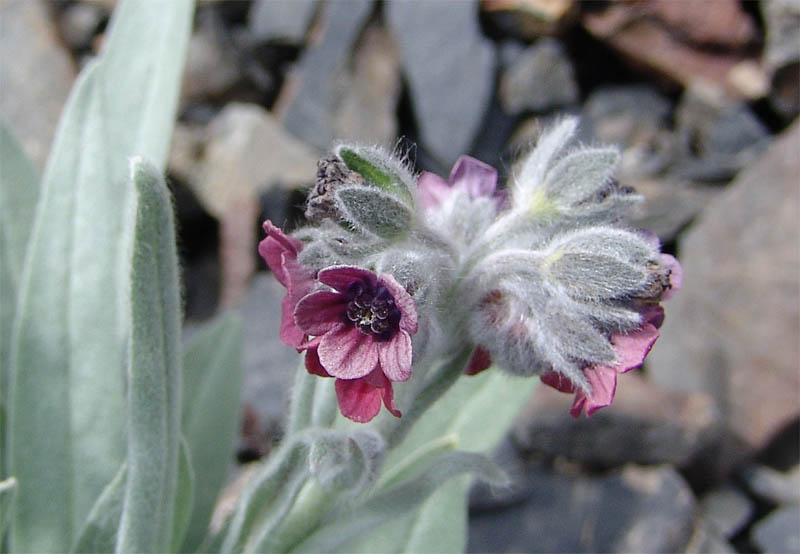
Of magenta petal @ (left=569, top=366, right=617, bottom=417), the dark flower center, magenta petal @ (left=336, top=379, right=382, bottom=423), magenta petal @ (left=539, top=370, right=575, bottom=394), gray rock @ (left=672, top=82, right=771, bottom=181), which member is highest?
the dark flower center

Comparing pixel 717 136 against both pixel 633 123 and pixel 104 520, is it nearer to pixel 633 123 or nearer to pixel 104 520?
pixel 633 123

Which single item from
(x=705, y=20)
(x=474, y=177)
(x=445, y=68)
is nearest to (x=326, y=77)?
(x=445, y=68)

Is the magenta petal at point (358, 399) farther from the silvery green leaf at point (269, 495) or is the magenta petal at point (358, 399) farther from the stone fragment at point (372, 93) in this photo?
the stone fragment at point (372, 93)

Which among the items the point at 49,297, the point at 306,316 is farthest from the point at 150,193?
the point at 49,297

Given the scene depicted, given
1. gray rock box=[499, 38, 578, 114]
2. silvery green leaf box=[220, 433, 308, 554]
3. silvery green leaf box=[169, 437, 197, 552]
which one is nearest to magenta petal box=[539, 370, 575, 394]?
silvery green leaf box=[220, 433, 308, 554]

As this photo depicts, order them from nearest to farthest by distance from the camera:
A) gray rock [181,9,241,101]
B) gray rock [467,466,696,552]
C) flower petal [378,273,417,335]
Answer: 1. flower petal [378,273,417,335]
2. gray rock [467,466,696,552]
3. gray rock [181,9,241,101]

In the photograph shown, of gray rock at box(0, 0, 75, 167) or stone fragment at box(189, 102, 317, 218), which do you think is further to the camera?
stone fragment at box(189, 102, 317, 218)

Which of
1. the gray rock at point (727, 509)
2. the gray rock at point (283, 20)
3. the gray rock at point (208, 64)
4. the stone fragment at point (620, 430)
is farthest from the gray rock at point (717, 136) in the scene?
the gray rock at point (208, 64)

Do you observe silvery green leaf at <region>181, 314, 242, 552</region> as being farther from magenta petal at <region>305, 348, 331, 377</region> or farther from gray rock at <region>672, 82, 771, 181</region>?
gray rock at <region>672, 82, 771, 181</region>
